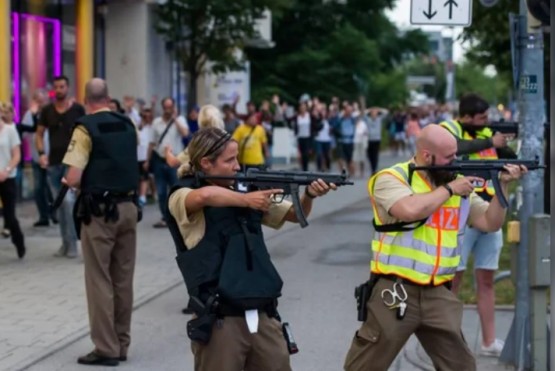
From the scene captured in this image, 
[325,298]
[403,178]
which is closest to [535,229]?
[403,178]

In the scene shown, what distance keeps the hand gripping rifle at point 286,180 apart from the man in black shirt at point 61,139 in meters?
8.10

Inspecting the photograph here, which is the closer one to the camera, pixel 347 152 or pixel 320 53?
pixel 347 152

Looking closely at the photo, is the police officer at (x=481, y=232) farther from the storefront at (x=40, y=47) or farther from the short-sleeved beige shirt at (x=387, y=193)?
the storefront at (x=40, y=47)

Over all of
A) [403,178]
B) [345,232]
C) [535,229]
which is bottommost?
[345,232]

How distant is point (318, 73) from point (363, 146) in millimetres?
13963

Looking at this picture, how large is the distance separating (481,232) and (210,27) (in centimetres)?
1684

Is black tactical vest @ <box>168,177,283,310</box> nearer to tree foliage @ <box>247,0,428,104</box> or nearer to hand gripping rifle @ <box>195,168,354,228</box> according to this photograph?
hand gripping rifle @ <box>195,168,354,228</box>

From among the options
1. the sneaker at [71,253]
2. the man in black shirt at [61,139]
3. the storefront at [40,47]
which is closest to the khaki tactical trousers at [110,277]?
the man in black shirt at [61,139]

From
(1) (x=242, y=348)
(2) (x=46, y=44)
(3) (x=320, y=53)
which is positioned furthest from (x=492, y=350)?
(3) (x=320, y=53)

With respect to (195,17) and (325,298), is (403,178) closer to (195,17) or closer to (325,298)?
(325,298)

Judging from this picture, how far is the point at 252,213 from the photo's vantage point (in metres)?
5.81

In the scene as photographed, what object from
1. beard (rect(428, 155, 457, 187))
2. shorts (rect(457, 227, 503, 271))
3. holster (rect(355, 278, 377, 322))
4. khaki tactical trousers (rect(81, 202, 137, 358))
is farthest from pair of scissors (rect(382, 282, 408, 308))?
khaki tactical trousers (rect(81, 202, 137, 358))

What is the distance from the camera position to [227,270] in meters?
Result: 5.64

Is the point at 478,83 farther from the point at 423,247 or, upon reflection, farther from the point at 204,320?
the point at 204,320
